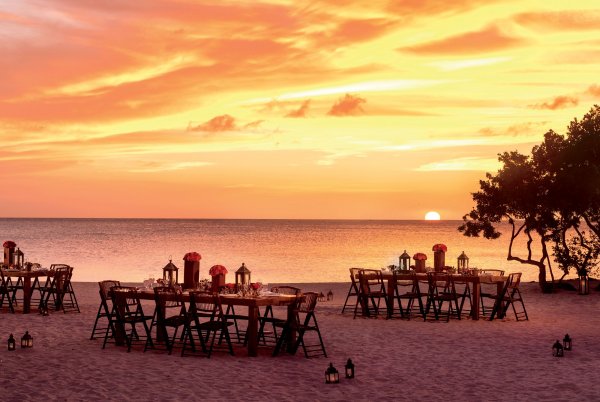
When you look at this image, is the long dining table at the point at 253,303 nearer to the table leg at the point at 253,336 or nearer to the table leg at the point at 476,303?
the table leg at the point at 253,336

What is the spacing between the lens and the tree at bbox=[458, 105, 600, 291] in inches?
973

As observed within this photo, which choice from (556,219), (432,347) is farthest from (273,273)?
(432,347)

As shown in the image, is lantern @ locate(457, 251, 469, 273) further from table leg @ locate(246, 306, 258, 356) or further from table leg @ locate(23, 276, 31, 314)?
table leg @ locate(23, 276, 31, 314)

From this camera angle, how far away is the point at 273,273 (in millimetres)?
43812

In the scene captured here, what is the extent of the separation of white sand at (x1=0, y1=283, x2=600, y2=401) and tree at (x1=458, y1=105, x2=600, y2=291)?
373 inches

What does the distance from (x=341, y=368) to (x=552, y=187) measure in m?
15.8

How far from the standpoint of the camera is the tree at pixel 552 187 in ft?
81.0

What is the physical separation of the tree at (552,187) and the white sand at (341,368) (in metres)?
9.48

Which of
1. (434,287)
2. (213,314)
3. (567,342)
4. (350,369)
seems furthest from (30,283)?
(567,342)

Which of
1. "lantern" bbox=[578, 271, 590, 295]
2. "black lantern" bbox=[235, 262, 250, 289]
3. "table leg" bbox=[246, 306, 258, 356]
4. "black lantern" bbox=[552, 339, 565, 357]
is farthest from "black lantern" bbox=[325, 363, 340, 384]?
"lantern" bbox=[578, 271, 590, 295]

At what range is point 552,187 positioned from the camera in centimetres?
2509

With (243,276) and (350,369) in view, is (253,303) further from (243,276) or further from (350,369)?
(350,369)

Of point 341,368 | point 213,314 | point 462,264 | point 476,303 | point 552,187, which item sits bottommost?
point 341,368

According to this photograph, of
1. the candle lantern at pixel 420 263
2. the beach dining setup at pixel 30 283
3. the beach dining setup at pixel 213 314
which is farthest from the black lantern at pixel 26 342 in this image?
the candle lantern at pixel 420 263
